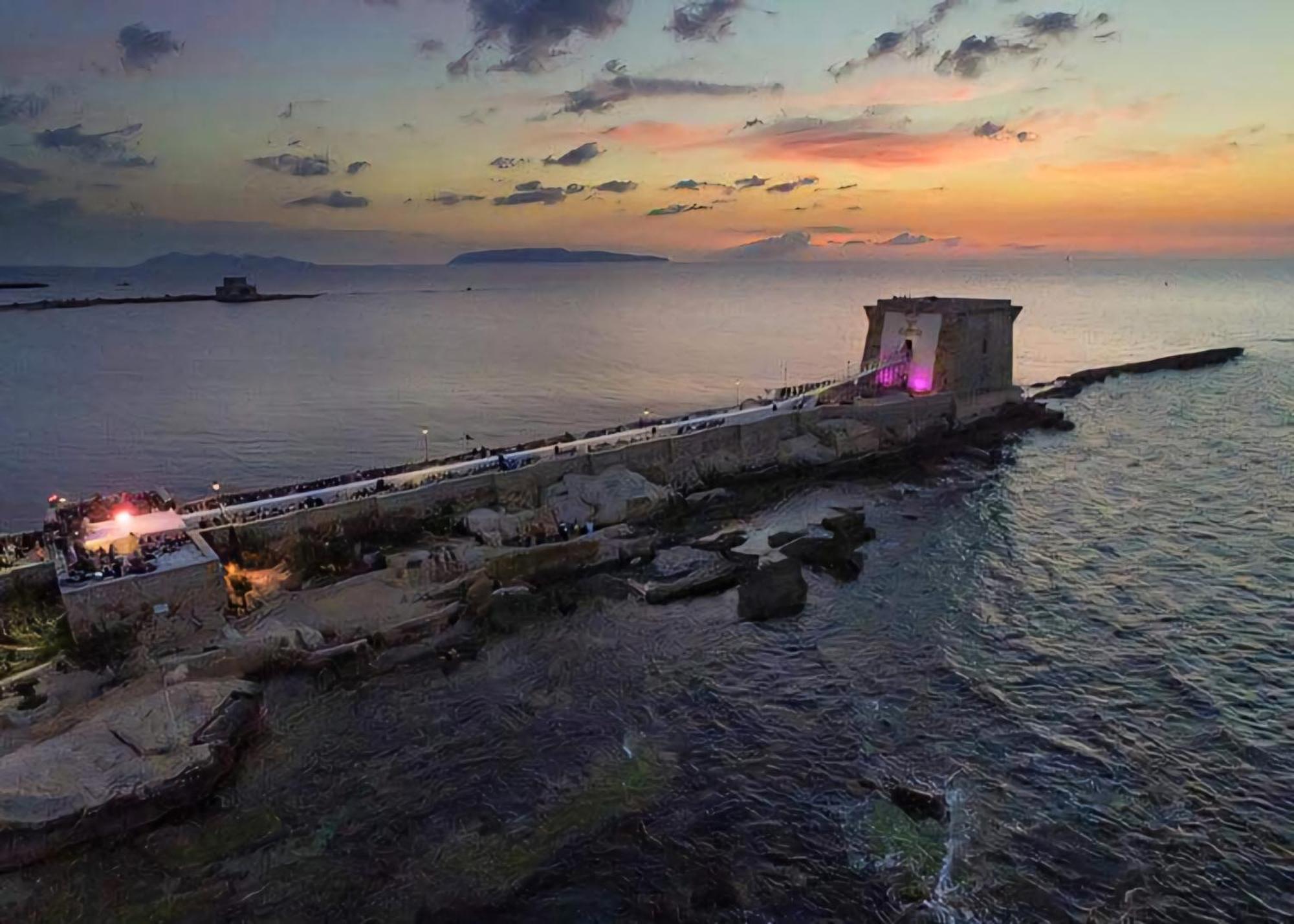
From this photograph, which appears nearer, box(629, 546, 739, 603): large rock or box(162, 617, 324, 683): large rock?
box(162, 617, 324, 683): large rock

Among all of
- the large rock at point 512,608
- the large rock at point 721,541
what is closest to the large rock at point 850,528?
the large rock at point 721,541

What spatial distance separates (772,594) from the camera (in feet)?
77.5

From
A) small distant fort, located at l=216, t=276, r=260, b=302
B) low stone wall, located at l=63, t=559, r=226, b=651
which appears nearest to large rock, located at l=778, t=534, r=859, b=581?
low stone wall, located at l=63, t=559, r=226, b=651

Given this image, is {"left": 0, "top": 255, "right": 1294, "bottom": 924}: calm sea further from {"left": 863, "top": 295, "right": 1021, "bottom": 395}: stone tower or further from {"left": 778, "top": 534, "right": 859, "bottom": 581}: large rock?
{"left": 863, "top": 295, "right": 1021, "bottom": 395}: stone tower

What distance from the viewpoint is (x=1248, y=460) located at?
3912cm

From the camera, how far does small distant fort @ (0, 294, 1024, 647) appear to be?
2053 centimetres

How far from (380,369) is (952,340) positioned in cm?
5370

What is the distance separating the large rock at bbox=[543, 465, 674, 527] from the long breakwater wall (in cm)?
69

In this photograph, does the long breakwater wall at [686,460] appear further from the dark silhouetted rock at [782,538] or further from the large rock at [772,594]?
the large rock at [772,594]

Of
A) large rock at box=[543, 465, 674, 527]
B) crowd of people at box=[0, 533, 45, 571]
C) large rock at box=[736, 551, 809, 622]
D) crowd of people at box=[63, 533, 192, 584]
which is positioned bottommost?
large rock at box=[736, 551, 809, 622]

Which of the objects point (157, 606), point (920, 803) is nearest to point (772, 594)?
point (920, 803)

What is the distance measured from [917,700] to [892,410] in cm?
2488

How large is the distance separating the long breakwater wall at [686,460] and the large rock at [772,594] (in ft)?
34.1

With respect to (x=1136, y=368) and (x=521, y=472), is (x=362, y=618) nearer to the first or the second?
(x=521, y=472)
